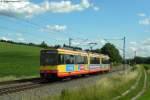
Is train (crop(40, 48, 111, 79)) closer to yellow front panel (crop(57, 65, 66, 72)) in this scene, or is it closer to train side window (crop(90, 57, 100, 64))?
yellow front panel (crop(57, 65, 66, 72))

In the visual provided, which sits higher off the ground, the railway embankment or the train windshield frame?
the train windshield frame

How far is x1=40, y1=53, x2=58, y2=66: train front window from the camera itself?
33938 mm

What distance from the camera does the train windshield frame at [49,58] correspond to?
33.9 m

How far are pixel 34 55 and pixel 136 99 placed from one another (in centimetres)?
6944

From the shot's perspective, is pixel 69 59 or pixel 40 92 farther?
pixel 69 59

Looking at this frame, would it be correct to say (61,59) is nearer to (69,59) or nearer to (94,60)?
(69,59)

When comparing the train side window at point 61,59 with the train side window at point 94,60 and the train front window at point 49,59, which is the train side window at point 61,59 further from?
the train side window at point 94,60

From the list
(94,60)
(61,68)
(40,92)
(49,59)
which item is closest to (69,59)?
(61,68)

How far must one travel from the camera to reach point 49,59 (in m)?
34.3

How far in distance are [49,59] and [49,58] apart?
91 mm

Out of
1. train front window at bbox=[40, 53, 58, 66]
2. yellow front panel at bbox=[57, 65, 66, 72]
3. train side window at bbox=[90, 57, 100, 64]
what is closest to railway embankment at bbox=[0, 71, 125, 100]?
yellow front panel at bbox=[57, 65, 66, 72]

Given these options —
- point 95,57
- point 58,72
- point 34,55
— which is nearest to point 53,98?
point 58,72

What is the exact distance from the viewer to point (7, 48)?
9356 cm

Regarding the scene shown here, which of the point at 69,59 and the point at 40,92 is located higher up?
the point at 69,59
